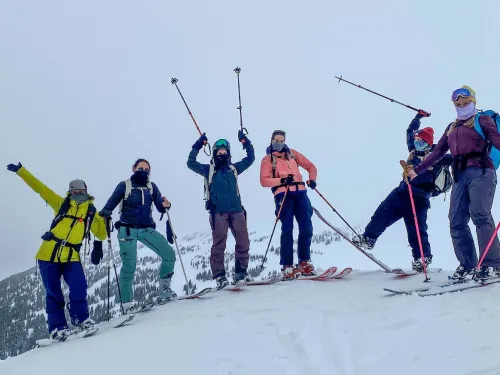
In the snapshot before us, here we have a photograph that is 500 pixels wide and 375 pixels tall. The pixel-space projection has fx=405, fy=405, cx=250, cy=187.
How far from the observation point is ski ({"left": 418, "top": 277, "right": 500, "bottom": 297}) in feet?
16.5

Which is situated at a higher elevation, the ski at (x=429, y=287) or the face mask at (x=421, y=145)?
the face mask at (x=421, y=145)

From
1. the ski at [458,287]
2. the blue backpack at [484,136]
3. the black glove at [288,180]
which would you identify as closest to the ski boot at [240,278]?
the black glove at [288,180]

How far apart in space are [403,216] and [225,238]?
134 inches

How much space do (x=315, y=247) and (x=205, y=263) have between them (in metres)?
32.8

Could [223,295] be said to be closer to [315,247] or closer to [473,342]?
[473,342]

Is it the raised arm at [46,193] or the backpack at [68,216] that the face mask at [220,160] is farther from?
the raised arm at [46,193]

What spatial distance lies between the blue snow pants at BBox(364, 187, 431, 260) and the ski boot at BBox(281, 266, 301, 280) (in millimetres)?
1526

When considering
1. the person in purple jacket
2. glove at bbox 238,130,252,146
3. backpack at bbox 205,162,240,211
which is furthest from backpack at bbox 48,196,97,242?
the person in purple jacket

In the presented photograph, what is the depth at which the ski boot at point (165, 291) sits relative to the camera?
728 centimetres

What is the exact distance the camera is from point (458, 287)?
5180 mm

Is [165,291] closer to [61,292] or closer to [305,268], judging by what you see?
[61,292]

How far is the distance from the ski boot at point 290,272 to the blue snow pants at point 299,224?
3.5 inches

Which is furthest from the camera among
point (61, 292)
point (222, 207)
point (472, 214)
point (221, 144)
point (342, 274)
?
point (221, 144)

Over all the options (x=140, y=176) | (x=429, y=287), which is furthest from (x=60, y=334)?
(x=429, y=287)
